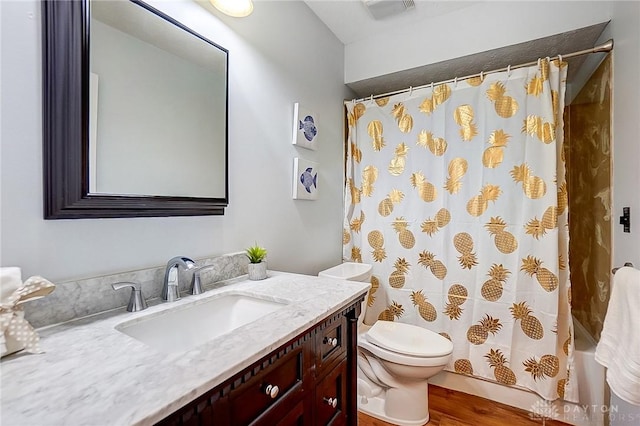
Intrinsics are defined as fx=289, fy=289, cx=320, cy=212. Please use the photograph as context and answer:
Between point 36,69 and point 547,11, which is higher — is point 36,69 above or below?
below

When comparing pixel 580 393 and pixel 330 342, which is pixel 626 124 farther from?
pixel 330 342

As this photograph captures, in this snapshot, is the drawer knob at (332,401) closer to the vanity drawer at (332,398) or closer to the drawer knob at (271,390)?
the vanity drawer at (332,398)

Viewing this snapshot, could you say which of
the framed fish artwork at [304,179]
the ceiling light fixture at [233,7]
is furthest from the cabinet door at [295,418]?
the ceiling light fixture at [233,7]

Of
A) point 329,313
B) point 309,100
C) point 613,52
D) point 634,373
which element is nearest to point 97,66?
point 329,313

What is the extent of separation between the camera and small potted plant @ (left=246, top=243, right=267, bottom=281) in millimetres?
1299

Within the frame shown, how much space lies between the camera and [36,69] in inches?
30.5

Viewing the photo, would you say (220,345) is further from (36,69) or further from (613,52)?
(613,52)

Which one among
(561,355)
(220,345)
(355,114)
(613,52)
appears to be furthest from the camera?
(355,114)

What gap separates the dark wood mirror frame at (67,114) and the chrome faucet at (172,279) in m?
0.25

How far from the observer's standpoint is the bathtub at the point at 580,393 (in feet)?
5.27

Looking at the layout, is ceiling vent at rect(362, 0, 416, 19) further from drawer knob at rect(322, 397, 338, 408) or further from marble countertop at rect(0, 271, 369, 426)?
drawer knob at rect(322, 397, 338, 408)

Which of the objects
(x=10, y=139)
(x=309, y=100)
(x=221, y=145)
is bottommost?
(x=10, y=139)

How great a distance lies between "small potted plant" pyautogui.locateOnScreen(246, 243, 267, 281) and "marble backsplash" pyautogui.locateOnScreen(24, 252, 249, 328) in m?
0.20

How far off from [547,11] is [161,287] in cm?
249
